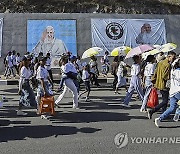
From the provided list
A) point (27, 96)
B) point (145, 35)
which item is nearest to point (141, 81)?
point (27, 96)

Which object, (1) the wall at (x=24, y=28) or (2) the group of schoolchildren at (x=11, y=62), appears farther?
(1) the wall at (x=24, y=28)

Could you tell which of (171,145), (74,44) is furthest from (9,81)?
(171,145)

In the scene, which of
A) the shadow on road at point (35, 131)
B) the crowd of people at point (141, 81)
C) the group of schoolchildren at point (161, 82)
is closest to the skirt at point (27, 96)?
the crowd of people at point (141, 81)

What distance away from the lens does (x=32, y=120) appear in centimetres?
922

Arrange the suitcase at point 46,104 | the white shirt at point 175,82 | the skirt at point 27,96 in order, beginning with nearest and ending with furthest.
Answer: the white shirt at point 175,82
the suitcase at point 46,104
the skirt at point 27,96

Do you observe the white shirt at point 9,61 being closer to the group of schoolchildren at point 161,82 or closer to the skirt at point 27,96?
the group of schoolchildren at point 161,82

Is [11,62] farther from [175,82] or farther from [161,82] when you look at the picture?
[175,82]

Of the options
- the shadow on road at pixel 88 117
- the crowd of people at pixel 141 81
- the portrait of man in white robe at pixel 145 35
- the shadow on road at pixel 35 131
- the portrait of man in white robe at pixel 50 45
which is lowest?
the shadow on road at pixel 35 131

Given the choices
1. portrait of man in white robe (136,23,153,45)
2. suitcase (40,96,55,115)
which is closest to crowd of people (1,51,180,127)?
suitcase (40,96,55,115)

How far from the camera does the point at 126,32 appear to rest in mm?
23625

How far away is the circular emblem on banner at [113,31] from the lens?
925 inches

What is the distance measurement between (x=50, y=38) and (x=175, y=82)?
50.3ft

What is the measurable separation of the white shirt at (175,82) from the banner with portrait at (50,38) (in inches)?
586

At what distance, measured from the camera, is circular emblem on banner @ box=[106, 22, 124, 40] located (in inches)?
925
